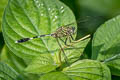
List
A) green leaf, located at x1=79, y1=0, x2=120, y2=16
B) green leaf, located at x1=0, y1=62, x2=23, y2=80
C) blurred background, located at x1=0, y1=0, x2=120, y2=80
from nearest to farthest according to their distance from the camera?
green leaf, located at x1=0, y1=62, x2=23, y2=80 → blurred background, located at x1=0, y1=0, x2=120, y2=80 → green leaf, located at x1=79, y1=0, x2=120, y2=16

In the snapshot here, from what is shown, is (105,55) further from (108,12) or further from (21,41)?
(108,12)

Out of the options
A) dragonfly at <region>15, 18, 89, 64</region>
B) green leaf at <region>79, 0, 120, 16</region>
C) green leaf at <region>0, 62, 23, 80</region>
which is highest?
green leaf at <region>79, 0, 120, 16</region>

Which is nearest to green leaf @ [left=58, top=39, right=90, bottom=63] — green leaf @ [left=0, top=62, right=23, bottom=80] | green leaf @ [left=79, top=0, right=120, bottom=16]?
green leaf @ [left=0, top=62, right=23, bottom=80]

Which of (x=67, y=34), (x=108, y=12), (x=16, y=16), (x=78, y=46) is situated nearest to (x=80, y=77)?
(x=78, y=46)

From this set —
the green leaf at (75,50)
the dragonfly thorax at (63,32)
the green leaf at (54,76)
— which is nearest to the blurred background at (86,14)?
the dragonfly thorax at (63,32)

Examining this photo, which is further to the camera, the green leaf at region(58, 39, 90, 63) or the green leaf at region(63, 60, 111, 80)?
the green leaf at region(58, 39, 90, 63)

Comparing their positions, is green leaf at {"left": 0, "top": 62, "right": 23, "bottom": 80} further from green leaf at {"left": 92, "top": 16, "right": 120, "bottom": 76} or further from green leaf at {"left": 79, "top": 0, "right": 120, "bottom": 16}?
green leaf at {"left": 79, "top": 0, "right": 120, "bottom": 16}

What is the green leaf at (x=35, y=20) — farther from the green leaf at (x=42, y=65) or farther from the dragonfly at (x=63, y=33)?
the green leaf at (x=42, y=65)
